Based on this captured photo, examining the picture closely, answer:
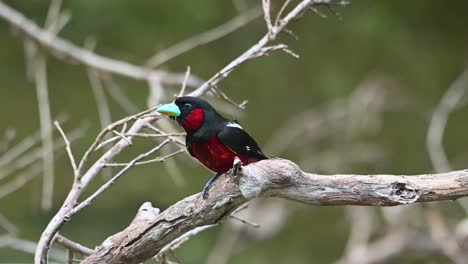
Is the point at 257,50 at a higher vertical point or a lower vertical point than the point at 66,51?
lower

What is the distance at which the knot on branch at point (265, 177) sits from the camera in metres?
1.97

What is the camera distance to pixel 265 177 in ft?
6.50

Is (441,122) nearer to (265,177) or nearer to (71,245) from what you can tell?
(71,245)

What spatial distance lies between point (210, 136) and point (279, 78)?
14.7 ft

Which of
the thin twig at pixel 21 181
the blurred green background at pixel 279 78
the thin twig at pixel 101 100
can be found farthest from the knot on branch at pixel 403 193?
the blurred green background at pixel 279 78

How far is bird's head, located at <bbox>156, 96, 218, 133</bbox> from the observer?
2486 millimetres

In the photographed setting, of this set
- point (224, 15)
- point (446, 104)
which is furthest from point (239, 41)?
point (446, 104)

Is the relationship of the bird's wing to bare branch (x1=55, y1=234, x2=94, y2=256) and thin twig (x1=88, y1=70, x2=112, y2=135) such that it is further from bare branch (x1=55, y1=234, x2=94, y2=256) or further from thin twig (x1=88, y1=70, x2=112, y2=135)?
thin twig (x1=88, y1=70, x2=112, y2=135)

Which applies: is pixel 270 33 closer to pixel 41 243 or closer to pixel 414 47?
pixel 41 243

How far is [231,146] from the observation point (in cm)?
244

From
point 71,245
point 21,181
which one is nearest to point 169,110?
point 71,245

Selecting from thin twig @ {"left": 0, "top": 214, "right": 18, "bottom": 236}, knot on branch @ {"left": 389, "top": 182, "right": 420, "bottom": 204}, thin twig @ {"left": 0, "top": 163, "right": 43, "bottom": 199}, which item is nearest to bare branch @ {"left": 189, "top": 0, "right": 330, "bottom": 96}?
knot on branch @ {"left": 389, "top": 182, "right": 420, "bottom": 204}

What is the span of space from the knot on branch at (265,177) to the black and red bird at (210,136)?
43 cm

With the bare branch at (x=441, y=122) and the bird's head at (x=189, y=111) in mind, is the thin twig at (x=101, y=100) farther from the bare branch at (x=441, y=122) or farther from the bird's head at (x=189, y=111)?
the bare branch at (x=441, y=122)
